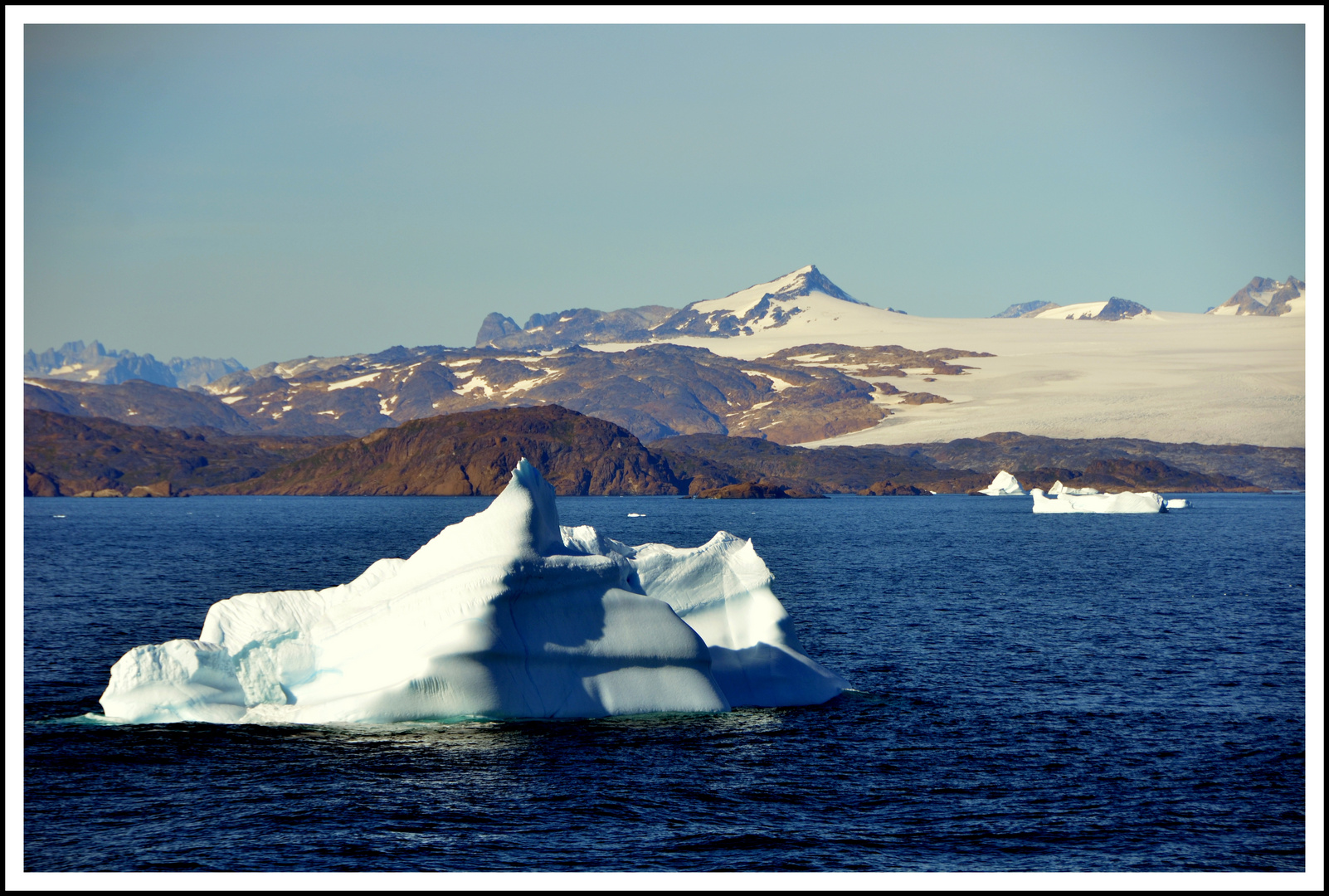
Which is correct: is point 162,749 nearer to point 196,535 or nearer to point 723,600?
point 723,600

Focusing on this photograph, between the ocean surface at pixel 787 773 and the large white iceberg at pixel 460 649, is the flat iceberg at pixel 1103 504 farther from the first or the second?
the large white iceberg at pixel 460 649

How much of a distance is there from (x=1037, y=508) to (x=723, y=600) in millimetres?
158432

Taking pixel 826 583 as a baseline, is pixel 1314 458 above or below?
above

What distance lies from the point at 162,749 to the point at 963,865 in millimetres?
16385

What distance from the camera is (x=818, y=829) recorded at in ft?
65.3

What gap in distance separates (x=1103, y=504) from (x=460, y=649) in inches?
6288

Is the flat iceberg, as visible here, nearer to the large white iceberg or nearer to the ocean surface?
the ocean surface

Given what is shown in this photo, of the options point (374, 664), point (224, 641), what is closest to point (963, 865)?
point (374, 664)

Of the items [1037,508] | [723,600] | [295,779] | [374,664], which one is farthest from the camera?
[1037,508]

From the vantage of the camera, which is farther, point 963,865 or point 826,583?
point 826,583

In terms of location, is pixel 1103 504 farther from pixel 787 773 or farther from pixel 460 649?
pixel 460 649

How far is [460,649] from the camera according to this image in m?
25.3

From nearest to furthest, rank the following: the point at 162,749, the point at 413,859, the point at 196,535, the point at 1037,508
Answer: the point at 413,859 < the point at 162,749 < the point at 196,535 < the point at 1037,508

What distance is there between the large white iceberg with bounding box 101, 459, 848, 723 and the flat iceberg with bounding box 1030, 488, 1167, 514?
145624 millimetres
